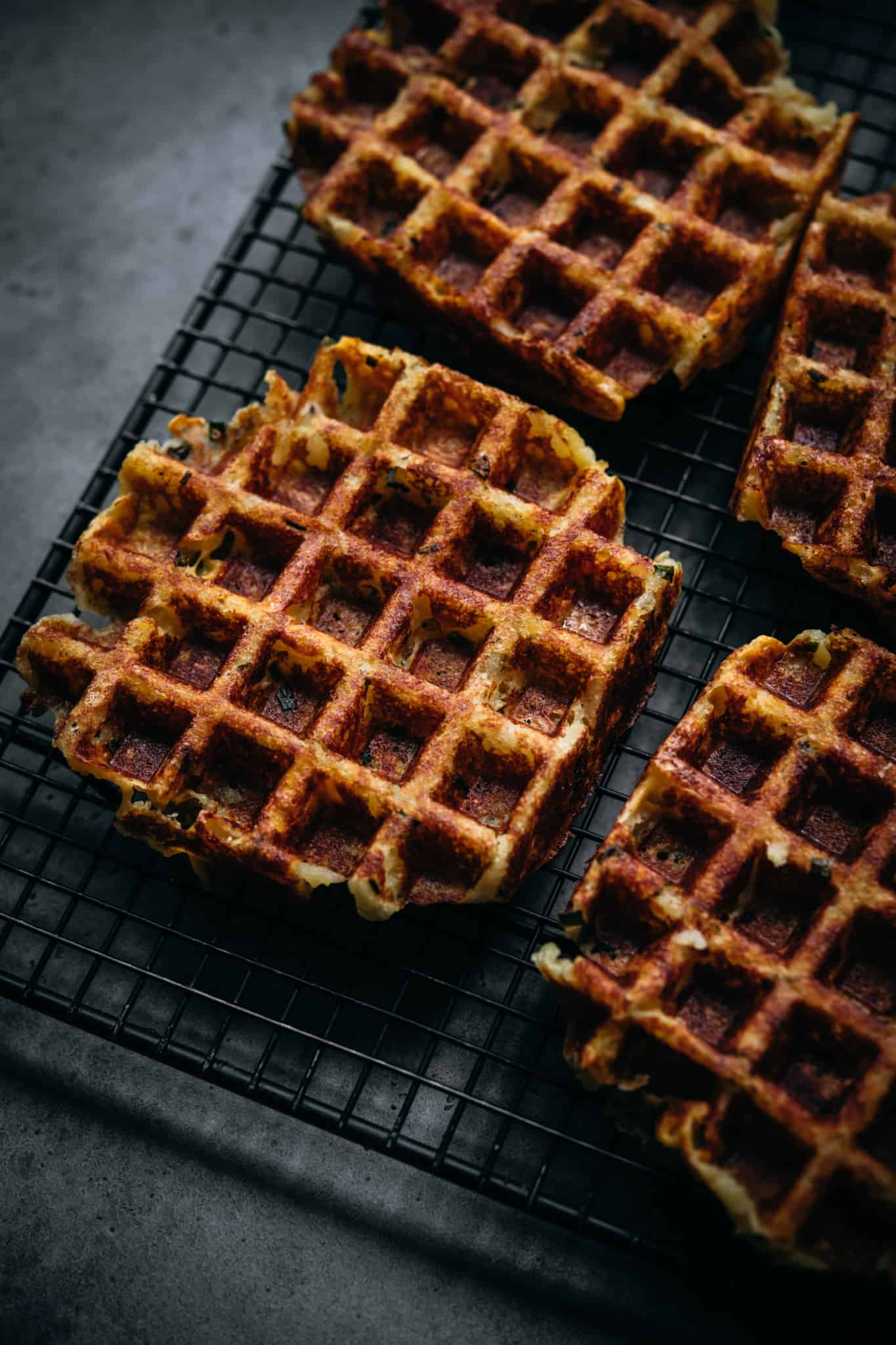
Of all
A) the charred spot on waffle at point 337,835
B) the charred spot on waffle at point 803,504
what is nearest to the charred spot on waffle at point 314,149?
the charred spot on waffle at point 803,504

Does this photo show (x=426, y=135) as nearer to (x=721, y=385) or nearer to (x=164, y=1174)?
(x=721, y=385)

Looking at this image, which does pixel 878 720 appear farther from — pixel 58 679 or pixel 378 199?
pixel 378 199

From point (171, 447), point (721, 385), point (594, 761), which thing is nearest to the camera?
point (594, 761)

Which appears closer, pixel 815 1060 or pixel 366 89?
pixel 815 1060

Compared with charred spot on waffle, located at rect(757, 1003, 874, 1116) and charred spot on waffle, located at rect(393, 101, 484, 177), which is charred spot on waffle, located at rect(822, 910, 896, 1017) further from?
charred spot on waffle, located at rect(393, 101, 484, 177)

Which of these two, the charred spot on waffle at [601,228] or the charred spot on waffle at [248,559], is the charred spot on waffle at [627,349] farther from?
the charred spot on waffle at [248,559]

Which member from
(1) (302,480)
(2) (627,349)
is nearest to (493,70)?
(2) (627,349)

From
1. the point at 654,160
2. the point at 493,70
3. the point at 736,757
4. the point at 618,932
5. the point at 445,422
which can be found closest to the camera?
the point at 618,932

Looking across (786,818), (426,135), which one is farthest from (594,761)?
(426,135)
